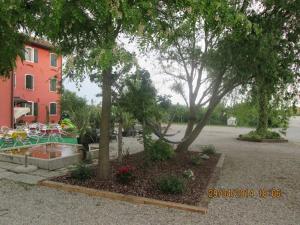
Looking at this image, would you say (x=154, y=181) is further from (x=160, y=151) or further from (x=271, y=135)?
(x=271, y=135)

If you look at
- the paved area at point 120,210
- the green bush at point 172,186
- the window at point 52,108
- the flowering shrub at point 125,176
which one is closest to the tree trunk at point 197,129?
the paved area at point 120,210

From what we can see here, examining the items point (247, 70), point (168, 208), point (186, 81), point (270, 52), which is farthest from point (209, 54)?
point (168, 208)

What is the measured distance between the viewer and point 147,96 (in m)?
8.74

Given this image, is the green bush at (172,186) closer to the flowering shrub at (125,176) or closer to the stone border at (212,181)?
the stone border at (212,181)

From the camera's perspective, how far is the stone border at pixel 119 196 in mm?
5918

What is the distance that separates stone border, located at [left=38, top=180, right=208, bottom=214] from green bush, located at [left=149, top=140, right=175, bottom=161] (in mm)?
3585

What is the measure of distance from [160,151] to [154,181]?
3.12 meters

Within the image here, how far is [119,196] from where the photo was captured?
6473 millimetres

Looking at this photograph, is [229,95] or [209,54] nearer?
[209,54]

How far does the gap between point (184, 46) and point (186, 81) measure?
161 centimetres

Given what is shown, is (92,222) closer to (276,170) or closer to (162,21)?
(162,21)

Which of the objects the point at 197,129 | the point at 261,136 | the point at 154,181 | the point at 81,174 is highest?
the point at 197,129

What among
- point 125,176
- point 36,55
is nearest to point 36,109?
point 36,55

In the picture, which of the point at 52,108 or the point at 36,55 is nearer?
the point at 36,55
